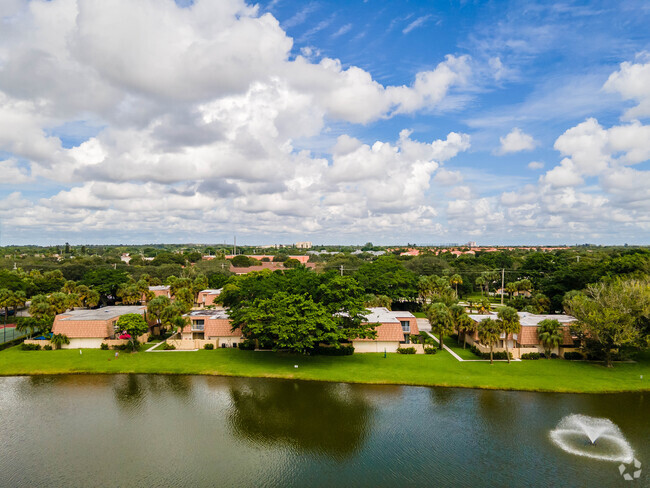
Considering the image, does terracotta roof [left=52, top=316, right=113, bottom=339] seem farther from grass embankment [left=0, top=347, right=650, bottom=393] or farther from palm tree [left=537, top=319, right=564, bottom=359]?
palm tree [left=537, top=319, right=564, bottom=359]

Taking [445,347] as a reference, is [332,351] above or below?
above

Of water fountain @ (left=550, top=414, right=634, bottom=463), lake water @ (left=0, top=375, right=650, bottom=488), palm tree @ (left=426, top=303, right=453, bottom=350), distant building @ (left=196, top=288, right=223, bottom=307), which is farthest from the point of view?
distant building @ (left=196, top=288, right=223, bottom=307)

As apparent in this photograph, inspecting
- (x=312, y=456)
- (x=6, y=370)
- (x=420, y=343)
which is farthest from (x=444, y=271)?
(x=6, y=370)

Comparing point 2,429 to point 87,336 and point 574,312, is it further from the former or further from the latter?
point 574,312

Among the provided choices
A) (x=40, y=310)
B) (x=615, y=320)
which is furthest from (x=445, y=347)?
Answer: (x=40, y=310)

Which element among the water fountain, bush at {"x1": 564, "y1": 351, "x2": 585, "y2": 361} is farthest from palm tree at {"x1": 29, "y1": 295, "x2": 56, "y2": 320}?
bush at {"x1": 564, "y1": 351, "x2": 585, "y2": 361}

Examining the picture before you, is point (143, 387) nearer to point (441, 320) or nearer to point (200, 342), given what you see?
point (200, 342)
